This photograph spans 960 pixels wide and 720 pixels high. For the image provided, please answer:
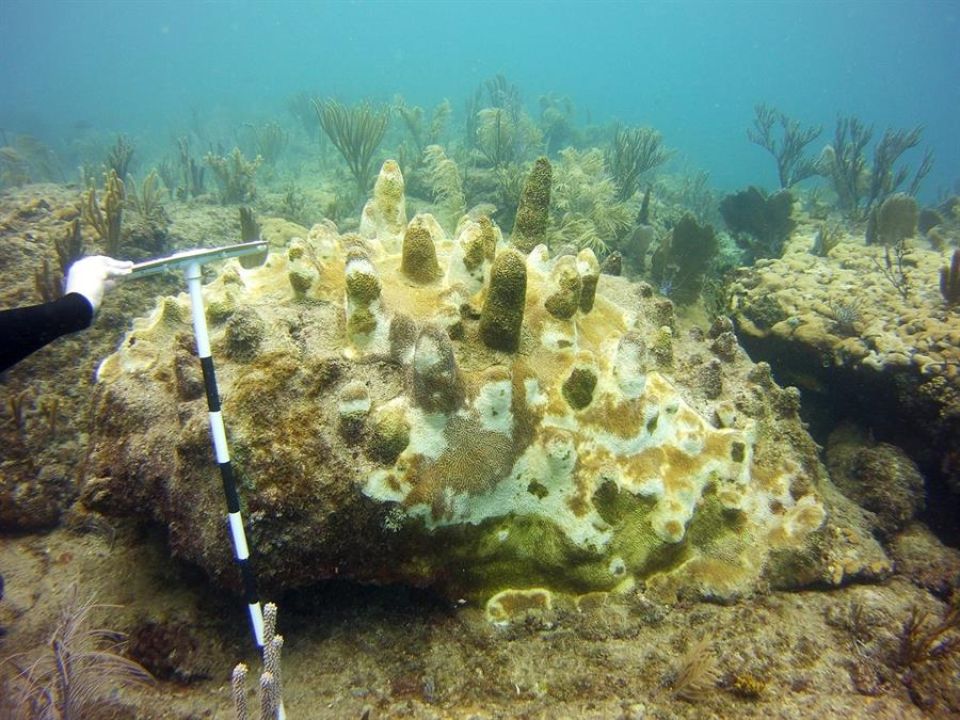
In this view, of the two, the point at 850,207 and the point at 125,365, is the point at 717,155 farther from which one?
the point at 125,365

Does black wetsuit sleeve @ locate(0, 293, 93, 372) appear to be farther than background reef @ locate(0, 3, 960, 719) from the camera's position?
No

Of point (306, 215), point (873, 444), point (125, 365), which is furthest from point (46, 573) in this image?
point (306, 215)

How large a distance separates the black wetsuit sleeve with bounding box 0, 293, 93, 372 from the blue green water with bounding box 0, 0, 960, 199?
3280cm

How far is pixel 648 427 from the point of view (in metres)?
3.15

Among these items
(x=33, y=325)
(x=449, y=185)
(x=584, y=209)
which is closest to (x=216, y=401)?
(x=33, y=325)

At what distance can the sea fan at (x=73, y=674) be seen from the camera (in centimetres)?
222

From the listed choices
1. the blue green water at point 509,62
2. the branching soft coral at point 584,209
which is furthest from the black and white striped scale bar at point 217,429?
the blue green water at point 509,62

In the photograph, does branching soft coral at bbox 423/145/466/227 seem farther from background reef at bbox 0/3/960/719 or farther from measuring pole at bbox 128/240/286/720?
measuring pole at bbox 128/240/286/720

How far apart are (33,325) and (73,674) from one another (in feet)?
5.59

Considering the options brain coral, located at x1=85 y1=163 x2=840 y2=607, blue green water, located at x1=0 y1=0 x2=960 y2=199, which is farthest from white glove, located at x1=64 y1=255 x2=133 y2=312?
blue green water, located at x1=0 y1=0 x2=960 y2=199

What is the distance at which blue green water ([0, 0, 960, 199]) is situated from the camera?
45188mm

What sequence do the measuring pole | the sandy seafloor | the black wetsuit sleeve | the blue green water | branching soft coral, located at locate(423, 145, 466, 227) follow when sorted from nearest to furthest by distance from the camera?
1. the black wetsuit sleeve
2. the measuring pole
3. the sandy seafloor
4. branching soft coral, located at locate(423, 145, 466, 227)
5. the blue green water

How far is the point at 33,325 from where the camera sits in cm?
207

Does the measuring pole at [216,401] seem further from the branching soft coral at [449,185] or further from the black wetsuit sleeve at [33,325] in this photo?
the branching soft coral at [449,185]
